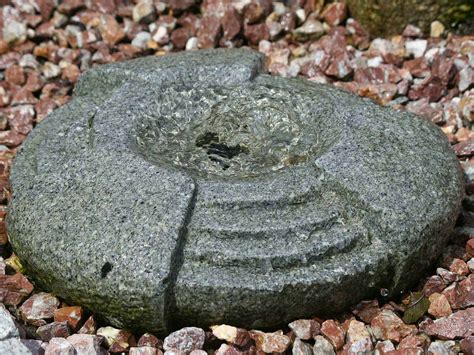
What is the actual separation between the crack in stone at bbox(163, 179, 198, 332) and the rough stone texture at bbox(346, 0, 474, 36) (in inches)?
89.6

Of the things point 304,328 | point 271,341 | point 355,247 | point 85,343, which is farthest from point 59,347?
point 355,247

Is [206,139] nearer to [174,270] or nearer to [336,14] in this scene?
[174,270]

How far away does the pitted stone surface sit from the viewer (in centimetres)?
292

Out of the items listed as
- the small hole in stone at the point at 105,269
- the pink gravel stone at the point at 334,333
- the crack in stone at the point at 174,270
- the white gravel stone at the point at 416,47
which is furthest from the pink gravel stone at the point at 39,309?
the white gravel stone at the point at 416,47

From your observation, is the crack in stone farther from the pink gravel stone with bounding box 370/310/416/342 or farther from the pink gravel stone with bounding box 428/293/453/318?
the pink gravel stone with bounding box 428/293/453/318

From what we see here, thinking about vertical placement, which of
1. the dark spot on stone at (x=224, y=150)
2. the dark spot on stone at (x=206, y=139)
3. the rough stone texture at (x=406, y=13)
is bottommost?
the dark spot on stone at (x=224, y=150)

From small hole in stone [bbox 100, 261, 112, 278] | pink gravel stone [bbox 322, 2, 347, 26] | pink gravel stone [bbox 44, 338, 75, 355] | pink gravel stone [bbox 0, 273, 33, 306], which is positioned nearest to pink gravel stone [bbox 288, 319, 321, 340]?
small hole in stone [bbox 100, 261, 112, 278]

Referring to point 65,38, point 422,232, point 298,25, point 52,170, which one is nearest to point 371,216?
point 422,232

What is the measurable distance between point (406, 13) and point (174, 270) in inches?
101

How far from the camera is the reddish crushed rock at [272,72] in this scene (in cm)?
300

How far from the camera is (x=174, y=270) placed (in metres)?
2.89

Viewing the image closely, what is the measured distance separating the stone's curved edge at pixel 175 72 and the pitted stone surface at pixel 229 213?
0.24m

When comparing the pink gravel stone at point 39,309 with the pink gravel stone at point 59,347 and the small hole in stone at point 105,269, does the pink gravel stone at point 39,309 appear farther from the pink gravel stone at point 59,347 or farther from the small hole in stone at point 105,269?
the small hole in stone at point 105,269

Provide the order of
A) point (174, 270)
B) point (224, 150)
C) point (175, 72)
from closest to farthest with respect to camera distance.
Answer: point (174, 270), point (224, 150), point (175, 72)
